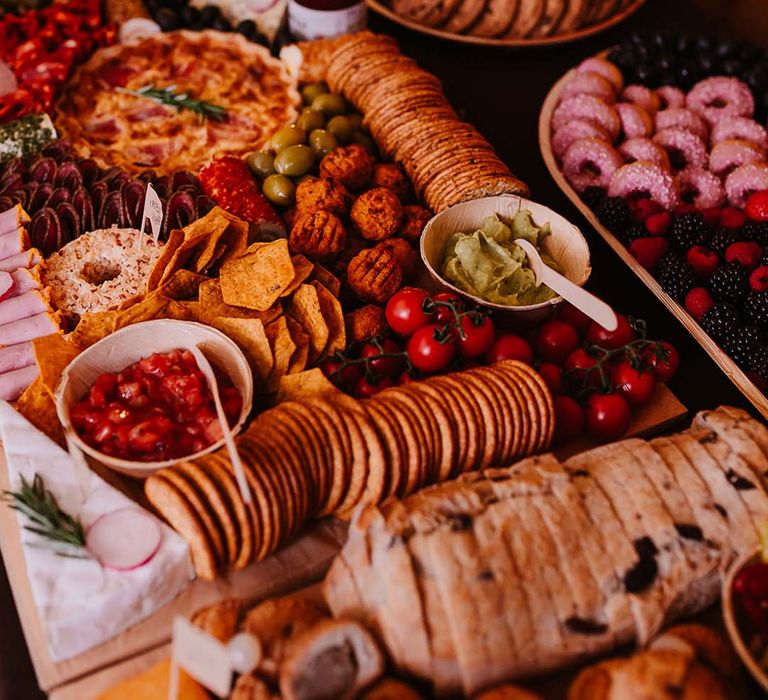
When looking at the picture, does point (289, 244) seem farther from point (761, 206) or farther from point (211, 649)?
point (761, 206)

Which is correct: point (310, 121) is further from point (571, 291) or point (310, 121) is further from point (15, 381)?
point (15, 381)

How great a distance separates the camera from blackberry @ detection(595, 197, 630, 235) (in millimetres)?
2861

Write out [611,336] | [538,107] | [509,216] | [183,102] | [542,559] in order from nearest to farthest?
[542,559] < [611,336] < [509,216] < [183,102] < [538,107]

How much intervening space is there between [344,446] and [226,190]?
1.29m

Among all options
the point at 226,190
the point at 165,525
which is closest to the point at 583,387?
the point at 165,525

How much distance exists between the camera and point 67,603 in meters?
1.70

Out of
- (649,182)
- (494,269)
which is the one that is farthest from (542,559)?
(649,182)

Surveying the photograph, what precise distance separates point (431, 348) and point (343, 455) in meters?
0.49

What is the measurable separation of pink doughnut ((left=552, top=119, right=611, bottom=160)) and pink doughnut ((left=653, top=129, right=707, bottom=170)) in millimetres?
241

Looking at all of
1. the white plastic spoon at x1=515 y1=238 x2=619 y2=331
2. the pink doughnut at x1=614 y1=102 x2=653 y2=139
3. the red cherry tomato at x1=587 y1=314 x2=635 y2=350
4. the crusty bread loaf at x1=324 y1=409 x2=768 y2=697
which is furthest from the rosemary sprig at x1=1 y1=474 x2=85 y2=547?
the pink doughnut at x1=614 y1=102 x2=653 y2=139

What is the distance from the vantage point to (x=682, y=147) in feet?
10.5

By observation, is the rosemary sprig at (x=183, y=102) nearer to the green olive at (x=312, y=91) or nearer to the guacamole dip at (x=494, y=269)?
the green olive at (x=312, y=91)

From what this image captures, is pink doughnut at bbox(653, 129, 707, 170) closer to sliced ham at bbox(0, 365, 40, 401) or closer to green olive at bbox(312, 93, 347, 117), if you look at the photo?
green olive at bbox(312, 93, 347, 117)

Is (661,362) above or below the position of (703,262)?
below
